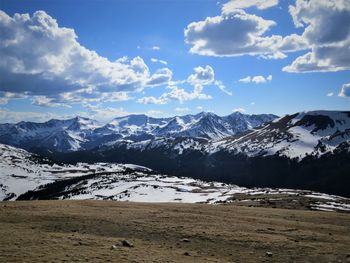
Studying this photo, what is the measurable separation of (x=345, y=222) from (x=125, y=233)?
25.4 metres

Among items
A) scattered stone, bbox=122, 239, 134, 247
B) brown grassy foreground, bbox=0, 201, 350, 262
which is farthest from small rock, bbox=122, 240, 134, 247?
brown grassy foreground, bbox=0, 201, 350, 262

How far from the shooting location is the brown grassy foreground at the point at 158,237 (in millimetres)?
21641

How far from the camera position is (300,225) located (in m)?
35.8

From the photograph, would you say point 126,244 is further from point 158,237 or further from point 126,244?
point 158,237

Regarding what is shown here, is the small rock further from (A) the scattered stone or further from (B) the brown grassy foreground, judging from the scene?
(B) the brown grassy foreground

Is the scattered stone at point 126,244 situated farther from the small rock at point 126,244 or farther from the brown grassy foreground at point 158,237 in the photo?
the brown grassy foreground at point 158,237

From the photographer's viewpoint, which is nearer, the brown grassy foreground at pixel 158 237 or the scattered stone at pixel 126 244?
the brown grassy foreground at pixel 158 237

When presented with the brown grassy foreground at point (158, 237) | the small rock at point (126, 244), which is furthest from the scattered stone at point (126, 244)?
the brown grassy foreground at point (158, 237)

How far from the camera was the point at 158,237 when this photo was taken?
2744cm

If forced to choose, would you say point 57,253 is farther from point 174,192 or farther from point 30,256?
point 174,192

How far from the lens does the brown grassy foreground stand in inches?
852

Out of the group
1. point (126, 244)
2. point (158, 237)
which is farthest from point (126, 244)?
point (158, 237)

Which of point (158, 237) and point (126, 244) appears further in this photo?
point (158, 237)

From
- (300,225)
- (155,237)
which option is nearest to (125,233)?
(155,237)
